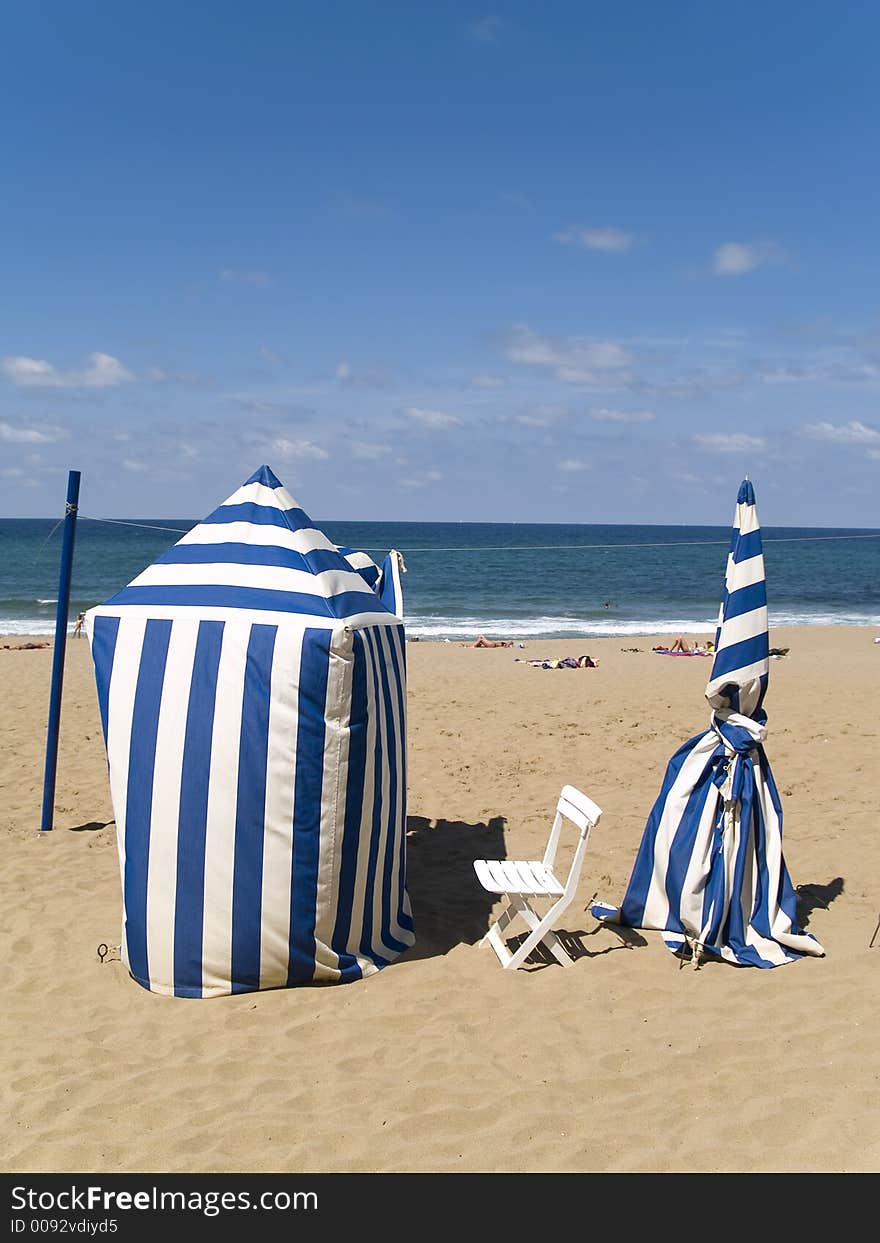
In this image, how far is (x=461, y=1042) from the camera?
4141 millimetres

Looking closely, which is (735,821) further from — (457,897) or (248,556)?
(248,556)

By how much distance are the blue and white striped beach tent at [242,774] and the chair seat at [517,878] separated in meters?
0.67

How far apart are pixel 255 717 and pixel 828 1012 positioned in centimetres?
297

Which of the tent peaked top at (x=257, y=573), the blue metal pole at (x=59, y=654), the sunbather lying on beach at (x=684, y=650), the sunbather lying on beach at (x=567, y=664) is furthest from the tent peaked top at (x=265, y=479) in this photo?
the sunbather lying on beach at (x=684, y=650)

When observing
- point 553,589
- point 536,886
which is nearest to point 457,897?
point 536,886

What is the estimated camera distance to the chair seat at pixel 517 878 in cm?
486

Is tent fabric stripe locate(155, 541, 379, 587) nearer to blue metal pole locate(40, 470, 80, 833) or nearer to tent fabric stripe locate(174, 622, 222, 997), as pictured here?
tent fabric stripe locate(174, 622, 222, 997)

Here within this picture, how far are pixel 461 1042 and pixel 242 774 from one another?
1.54 metres

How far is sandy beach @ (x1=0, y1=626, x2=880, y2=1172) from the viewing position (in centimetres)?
335

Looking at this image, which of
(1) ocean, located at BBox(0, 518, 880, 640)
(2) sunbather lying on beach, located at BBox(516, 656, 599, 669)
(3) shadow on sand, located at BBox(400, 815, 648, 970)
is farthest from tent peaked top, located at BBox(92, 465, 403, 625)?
(2) sunbather lying on beach, located at BBox(516, 656, 599, 669)

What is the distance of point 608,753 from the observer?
932 centimetres

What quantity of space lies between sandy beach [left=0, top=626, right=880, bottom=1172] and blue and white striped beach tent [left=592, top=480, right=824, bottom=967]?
0.20 meters
